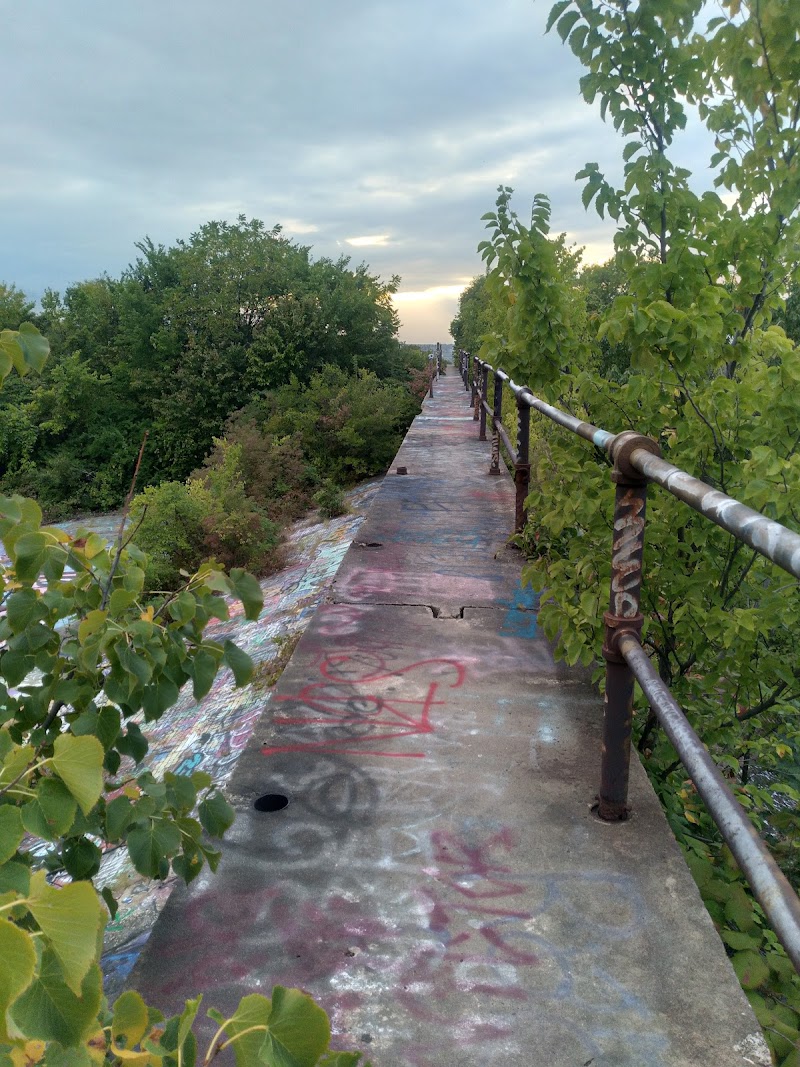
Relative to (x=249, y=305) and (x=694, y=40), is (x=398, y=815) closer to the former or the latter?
(x=694, y=40)

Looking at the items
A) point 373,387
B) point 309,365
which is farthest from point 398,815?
point 309,365

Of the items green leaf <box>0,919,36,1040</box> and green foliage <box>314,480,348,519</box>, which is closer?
green leaf <box>0,919,36,1040</box>

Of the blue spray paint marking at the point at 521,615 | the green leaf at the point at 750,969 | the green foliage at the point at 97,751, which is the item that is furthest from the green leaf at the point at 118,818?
the blue spray paint marking at the point at 521,615

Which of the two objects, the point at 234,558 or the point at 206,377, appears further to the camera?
the point at 206,377

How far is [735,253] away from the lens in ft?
8.62

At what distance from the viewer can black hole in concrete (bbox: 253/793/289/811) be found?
222 cm

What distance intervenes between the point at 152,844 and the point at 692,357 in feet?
6.72

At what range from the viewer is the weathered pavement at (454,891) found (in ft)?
5.08

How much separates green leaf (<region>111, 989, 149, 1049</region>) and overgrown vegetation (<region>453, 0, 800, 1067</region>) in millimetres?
1827

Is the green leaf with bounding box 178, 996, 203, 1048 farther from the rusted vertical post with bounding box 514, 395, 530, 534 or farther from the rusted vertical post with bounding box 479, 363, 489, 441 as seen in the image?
the rusted vertical post with bounding box 479, 363, 489, 441

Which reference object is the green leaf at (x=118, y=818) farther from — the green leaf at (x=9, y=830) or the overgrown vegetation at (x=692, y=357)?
the overgrown vegetation at (x=692, y=357)

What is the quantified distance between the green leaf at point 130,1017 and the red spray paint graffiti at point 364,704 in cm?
161

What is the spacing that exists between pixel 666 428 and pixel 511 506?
10.7 ft

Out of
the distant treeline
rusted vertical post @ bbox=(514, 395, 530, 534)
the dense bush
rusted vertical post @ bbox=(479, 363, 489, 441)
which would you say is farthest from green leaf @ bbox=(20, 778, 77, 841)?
the distant treeline
